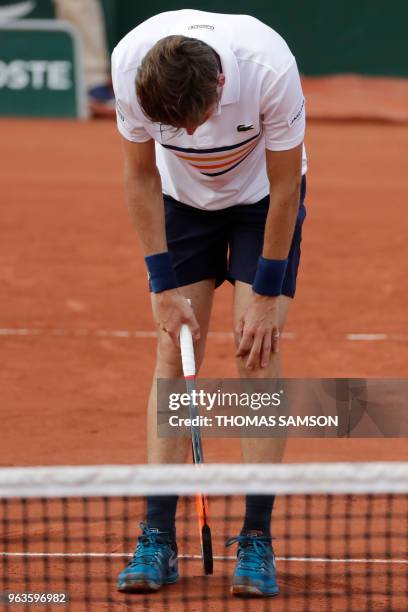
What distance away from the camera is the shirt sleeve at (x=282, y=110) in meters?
3.65

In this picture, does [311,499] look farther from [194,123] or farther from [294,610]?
[194,123]

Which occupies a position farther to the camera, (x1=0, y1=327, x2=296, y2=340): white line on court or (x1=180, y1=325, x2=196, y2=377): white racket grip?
(x1=0, y1=327, x2=296, y2=340): white line on court

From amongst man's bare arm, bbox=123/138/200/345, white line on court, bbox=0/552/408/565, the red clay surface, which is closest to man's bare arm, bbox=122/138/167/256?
man's bare arm, bbox=123/138/200/345

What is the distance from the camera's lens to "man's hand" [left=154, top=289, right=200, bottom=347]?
13.0 ft

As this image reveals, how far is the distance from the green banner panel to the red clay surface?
1.76 metres

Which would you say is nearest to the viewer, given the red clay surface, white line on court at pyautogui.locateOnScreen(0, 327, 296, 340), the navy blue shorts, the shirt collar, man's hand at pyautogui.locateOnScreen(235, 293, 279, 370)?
the shirt collar

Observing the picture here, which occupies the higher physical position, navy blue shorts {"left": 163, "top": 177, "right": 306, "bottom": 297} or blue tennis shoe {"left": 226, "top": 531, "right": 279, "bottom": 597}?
navy blue shorts {"left": 163, "top": 177, "right": 306, "bottom": 297}

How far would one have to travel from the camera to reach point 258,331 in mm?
3898

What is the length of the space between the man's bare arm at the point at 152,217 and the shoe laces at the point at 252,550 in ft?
2.39

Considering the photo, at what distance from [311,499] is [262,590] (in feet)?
3.15

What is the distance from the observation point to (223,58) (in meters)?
3.52

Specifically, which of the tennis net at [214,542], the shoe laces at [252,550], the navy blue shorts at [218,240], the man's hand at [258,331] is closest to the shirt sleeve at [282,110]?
the navy blue shorts at [218,240]

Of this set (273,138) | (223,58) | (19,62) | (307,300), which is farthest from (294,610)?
(19,62)

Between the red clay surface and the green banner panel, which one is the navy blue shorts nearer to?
the red clay surface
